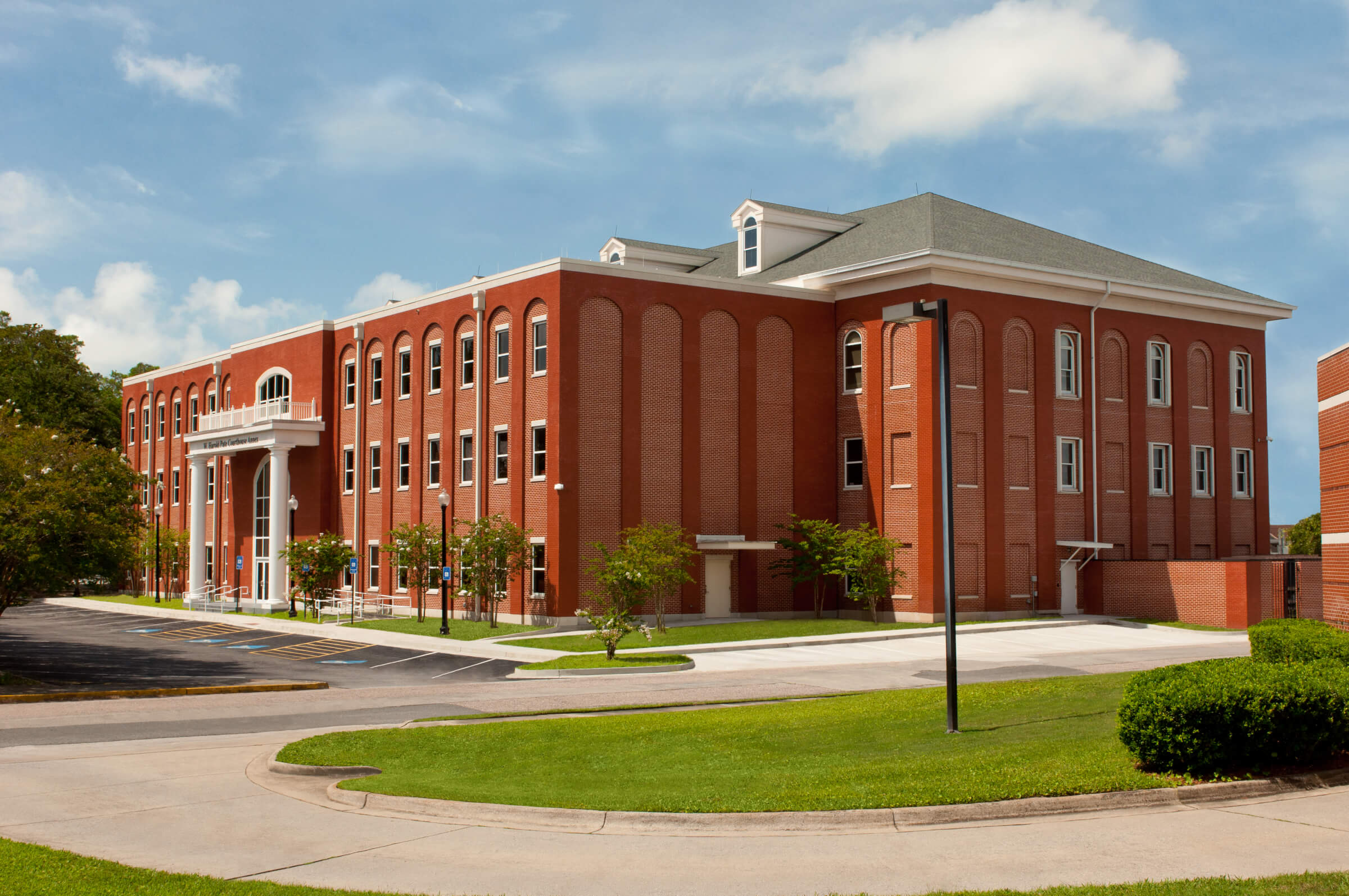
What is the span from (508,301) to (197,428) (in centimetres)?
2767

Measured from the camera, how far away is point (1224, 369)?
50.3 meters

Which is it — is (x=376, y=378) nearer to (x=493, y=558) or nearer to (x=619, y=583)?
(x=493, y=558)

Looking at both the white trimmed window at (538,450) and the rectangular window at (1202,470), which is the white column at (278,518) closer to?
the white trimmed window at (538,450)

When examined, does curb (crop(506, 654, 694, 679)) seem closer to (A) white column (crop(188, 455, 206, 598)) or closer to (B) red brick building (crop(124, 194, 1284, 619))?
(B) red brick building (crop(124, 194, 1284, 619))

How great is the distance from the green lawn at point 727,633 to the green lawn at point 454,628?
2.72 meters

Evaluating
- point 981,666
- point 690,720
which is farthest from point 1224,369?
point 690,720

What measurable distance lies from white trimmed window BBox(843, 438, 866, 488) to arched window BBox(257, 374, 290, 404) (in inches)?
1061

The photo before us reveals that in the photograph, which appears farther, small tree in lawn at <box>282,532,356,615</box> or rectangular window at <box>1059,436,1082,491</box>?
small tree in lawn at <box>282,532,356,615</box>

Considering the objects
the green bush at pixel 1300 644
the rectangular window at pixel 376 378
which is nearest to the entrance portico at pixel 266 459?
the rectangular window at pixel 376 378

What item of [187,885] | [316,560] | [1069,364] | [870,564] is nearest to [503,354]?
[316,560]

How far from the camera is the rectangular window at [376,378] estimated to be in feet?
167

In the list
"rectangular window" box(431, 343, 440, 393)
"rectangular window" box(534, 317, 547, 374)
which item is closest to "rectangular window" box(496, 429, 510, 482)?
"rectangular window" box(534, 317, 547, 374)

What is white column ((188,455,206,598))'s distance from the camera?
193 feet

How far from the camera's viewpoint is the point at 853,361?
44.9 meters
